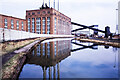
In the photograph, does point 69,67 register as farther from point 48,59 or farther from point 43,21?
point 43,21

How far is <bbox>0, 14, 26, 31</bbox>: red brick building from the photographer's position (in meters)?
61.5

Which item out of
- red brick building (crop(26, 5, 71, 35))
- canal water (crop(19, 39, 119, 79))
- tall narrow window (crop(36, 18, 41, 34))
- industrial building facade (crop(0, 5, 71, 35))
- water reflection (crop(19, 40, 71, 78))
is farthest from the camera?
tall narrow window (crop(36, 18, 41, 34))

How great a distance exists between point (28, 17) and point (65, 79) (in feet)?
240

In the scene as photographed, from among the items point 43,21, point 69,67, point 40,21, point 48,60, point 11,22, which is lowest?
point 69,67

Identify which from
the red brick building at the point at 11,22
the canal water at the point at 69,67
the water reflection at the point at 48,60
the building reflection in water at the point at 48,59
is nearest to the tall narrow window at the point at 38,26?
the red brick building at the point at 11,22

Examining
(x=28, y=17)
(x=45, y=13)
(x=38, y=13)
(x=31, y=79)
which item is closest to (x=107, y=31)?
(x=31, y=79)

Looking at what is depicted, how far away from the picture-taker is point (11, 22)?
67.2 meters

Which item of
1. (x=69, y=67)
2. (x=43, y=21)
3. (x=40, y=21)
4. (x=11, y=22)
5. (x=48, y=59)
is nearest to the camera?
(x=69, y=67)

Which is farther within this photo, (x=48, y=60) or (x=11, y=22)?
(x=11, y=22)

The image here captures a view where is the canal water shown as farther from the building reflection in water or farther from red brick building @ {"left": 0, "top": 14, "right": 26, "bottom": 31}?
red brick building @ {"left": 0, "top": 14, "right": 26, "bottom": 31}

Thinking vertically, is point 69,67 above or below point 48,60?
below

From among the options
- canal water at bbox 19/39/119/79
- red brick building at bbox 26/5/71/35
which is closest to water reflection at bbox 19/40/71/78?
canal water at bbox 19/39/119/79

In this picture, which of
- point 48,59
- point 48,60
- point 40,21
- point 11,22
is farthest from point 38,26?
point 48,60

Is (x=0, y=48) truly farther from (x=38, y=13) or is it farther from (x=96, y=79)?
(x=38, y=13)
